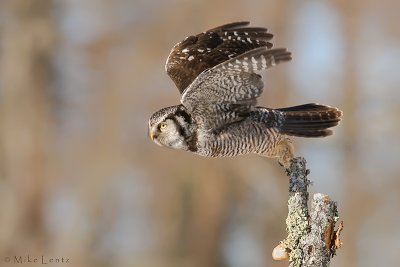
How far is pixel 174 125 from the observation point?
524 centimetres

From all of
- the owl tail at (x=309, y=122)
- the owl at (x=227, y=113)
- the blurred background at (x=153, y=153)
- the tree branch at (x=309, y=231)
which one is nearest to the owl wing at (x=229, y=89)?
the owl at (x=227, y=113)

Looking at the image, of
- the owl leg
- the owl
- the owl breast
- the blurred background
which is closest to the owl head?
the owl

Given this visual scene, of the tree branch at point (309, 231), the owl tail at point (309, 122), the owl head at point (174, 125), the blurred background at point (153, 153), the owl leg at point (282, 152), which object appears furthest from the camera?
the blurred background at point (153, 153)

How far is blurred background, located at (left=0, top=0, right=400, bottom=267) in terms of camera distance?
13156 millimetres

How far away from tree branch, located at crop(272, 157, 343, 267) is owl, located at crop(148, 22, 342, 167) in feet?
2.66

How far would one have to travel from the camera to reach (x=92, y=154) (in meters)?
13.6

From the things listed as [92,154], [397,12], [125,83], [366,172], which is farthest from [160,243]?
[397,12]

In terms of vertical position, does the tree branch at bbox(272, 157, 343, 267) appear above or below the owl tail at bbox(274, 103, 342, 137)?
below

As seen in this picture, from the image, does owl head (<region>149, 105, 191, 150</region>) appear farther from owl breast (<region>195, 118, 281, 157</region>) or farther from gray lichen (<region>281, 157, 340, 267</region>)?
gray lichen (<region>281, 157, 340, 267</region>)

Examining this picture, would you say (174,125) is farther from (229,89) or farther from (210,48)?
(210,48)

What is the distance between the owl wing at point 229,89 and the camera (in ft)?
15.1

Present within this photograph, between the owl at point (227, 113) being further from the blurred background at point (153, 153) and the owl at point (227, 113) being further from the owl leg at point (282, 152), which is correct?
the blurred background at point (153, 153)

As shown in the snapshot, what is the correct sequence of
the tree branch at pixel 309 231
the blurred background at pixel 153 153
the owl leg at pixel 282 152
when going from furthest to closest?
the blurred background at pixel 153 153 < the owl leg at pixel 282 152 < the tree branch at pixel 309 231

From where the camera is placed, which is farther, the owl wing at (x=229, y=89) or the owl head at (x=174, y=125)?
the owl head at (x=174, y=125)
